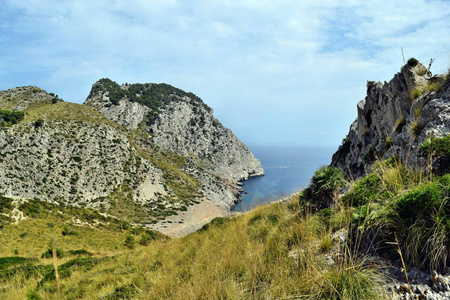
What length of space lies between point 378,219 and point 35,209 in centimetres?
5482

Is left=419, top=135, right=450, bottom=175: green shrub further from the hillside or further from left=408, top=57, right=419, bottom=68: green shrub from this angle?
left=408, top=57, right=419, bottom=68: green shrub

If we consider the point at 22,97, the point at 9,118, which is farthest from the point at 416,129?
the point at 22,97

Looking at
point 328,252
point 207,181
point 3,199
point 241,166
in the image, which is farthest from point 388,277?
point 241,166

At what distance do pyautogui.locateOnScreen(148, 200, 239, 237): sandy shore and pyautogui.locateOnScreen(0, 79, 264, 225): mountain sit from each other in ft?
9.61

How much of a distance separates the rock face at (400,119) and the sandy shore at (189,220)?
103ft

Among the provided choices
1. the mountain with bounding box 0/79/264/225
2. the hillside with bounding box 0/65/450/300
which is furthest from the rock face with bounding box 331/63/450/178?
the mountain with bounding box 0/79/264/225

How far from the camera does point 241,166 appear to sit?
150 metres

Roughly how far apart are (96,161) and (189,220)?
1289 inches

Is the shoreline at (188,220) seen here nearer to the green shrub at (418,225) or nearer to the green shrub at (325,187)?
the green shrub at (325,187)

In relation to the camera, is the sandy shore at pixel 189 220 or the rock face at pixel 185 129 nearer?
the sandy shore at pixel 189 220

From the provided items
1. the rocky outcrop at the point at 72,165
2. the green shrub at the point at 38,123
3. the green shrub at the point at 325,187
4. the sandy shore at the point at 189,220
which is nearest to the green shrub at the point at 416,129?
the green shrub at the point at 325,187

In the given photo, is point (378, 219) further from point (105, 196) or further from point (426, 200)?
point (105, 196)

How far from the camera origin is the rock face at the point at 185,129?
11450cm

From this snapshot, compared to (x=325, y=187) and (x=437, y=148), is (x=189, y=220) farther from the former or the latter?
(x=437, y=148)
